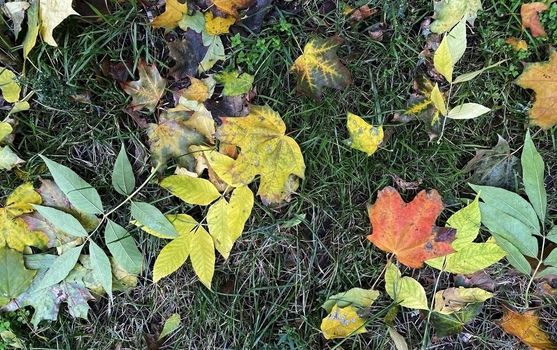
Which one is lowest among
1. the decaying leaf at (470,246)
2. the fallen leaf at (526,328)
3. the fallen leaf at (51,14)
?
the fallen leaf at (526,328)

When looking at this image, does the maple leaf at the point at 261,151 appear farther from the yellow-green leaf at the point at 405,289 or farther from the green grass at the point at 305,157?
the yellow-green leaf at the point at 405,289

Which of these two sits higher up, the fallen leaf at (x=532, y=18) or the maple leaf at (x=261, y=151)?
the fallen leaf at (x=532, y=18)

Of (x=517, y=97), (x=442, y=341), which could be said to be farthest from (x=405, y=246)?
(x=517, y=97)

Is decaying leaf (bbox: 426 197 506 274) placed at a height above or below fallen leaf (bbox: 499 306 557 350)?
above

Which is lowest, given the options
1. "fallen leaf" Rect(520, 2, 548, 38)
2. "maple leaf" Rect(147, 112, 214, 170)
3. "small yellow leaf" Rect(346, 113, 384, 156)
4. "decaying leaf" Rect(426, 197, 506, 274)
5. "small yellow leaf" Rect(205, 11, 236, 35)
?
"decaying leaf" Rect(426, 197, 506, 274)

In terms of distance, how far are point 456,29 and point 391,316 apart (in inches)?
35.9

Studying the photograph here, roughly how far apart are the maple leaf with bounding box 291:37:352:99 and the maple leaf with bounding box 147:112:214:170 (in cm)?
32

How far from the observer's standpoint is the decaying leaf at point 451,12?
154 centimetres

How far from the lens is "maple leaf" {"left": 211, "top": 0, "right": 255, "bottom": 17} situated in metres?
1.50

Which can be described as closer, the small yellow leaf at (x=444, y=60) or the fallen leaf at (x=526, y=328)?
the small yellow leaf at (x=444, y=60)

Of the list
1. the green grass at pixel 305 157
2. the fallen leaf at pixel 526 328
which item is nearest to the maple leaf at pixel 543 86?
the green grass at pixel 305 157

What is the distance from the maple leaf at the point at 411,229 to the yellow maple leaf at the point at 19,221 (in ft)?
3.43

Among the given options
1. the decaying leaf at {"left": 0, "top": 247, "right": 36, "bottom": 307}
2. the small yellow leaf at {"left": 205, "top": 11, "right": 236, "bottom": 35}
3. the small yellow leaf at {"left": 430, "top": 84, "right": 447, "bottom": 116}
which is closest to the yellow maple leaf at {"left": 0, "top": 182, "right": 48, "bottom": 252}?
the decaying leaf at {"left": 0, "top": 247, "right": 36, "bottom": 307}

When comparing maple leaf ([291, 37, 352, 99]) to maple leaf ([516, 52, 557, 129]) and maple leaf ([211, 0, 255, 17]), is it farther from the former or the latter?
maple leaf ([516, 52, 557, 129])
